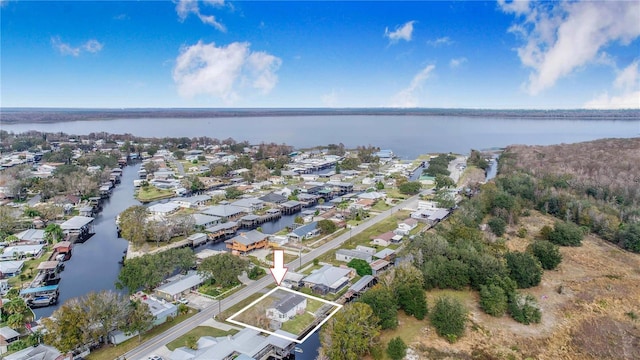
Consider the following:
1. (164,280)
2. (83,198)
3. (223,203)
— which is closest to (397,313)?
(164,280)

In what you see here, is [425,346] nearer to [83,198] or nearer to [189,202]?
[189,202]

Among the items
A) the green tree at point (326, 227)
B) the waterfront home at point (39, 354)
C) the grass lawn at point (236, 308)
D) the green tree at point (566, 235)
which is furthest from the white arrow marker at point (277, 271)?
the green tree at point (566, 235)

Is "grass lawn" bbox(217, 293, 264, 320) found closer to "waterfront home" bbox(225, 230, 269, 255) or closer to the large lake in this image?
"waterfront home" bbox(225, 230, 269, 255)

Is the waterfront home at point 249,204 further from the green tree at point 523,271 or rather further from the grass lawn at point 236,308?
the green tree at point 523,271

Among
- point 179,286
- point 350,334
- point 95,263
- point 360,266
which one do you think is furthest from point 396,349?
point 95,263

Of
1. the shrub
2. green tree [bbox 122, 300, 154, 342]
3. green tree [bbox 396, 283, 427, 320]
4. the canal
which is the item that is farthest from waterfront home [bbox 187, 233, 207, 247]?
the shrub

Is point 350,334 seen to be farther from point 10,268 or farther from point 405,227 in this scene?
point 10,268
